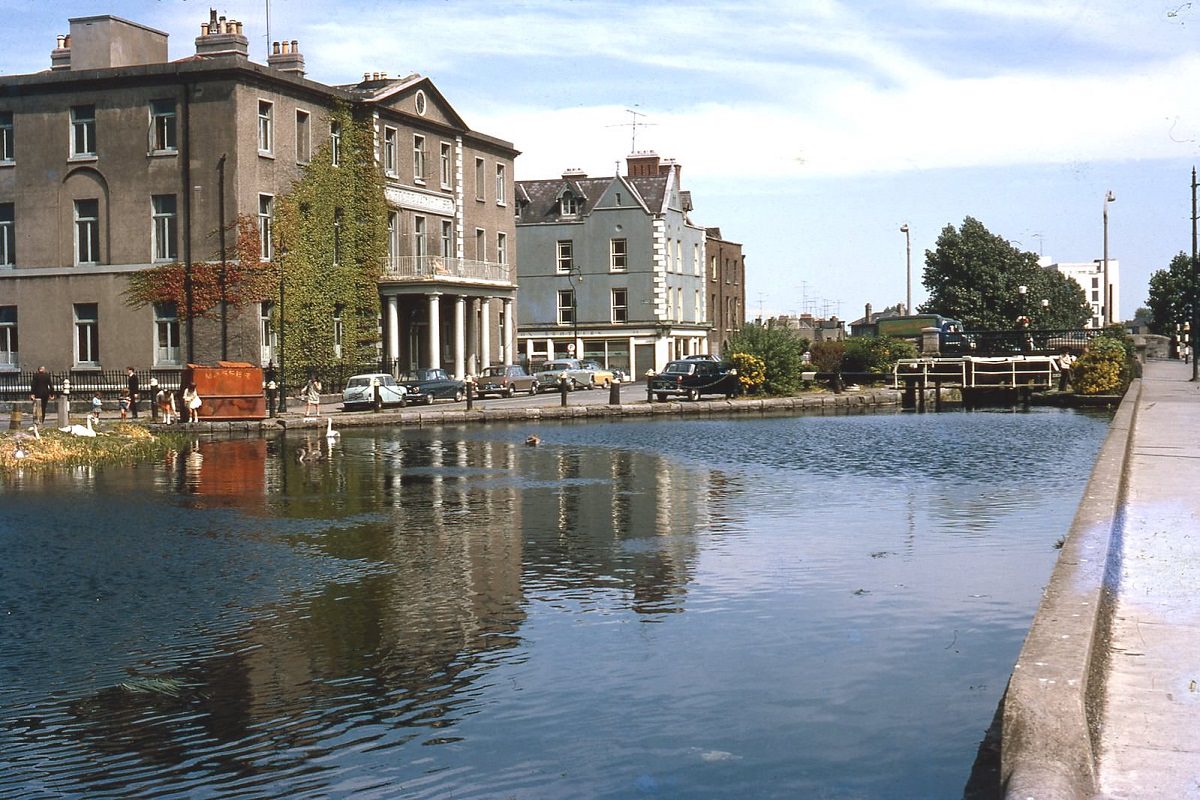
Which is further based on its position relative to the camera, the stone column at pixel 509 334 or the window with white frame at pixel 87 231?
the stone column at pixel 509 334

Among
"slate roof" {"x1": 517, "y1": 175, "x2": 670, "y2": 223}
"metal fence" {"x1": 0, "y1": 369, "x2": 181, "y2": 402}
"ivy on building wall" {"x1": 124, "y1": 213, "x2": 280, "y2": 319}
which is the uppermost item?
"slate roof" {"x1": 517, "y1": 175, "x2": 670, "y2": 223}

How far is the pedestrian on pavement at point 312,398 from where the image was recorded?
128 ft

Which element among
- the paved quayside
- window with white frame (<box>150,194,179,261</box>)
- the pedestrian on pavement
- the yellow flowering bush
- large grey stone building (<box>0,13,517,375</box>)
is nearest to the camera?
the paved quayside

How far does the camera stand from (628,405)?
Result: 44.0m

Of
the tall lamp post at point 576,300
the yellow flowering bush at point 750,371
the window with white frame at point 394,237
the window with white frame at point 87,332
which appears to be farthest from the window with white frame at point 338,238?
the tall lamp post at point 576,300

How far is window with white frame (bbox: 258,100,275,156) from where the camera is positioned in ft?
150

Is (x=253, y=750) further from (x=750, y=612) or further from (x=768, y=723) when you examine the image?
(x=750, y=612)

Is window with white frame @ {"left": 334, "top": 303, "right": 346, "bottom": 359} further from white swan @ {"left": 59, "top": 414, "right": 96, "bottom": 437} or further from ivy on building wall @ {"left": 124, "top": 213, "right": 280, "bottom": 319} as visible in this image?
white swan @ {"left": 59, "top": 414, "right": 96, "bottom": 437}

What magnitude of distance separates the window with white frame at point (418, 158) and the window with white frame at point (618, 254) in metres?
25.4

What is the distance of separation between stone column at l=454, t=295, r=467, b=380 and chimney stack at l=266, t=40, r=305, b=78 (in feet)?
36.2

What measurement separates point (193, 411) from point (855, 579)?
27.9 m

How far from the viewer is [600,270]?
264ft

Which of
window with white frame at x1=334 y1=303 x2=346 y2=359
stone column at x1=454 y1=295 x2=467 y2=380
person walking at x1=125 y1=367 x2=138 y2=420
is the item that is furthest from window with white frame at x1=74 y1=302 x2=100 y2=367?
stone column at x1=454 y1=295 x2=467 y2=380

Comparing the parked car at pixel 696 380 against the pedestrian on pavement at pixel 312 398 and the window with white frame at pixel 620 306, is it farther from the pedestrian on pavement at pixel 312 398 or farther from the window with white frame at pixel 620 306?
the window with white frame at pixel 620 306
